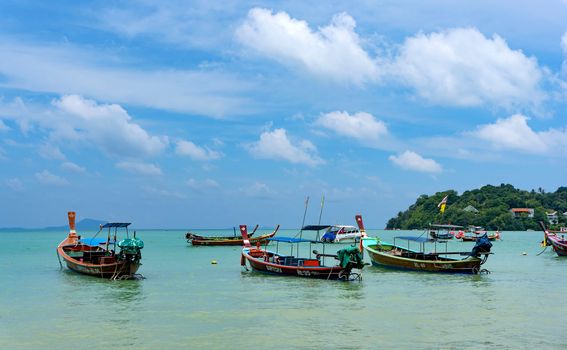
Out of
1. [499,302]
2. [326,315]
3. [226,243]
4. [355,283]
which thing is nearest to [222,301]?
[326,315]

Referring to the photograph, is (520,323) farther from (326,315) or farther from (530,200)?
(530,200)

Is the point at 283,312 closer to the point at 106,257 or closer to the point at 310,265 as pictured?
the point at 310,265

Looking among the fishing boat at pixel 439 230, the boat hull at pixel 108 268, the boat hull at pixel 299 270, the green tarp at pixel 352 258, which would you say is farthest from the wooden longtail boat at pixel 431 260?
the boat hull at pixel 108 268

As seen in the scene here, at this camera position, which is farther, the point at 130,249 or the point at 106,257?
the point at 106,257

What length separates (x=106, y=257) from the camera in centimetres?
3244

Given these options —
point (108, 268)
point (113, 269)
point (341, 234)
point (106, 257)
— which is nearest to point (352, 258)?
point (113, 269)

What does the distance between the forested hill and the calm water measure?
5126 inches

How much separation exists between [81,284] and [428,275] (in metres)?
18.1

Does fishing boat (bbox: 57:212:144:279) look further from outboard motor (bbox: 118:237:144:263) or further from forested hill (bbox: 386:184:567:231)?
forested hill (bbox: 386:184:567:231)

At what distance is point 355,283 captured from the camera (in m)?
29.9

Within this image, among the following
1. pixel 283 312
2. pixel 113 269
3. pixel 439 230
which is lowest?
pixel 283 312

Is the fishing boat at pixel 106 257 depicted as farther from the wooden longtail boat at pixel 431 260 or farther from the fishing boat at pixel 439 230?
the fishing boat at pixel 439 230

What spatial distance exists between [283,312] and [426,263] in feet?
51.3

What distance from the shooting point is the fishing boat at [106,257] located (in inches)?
1198
